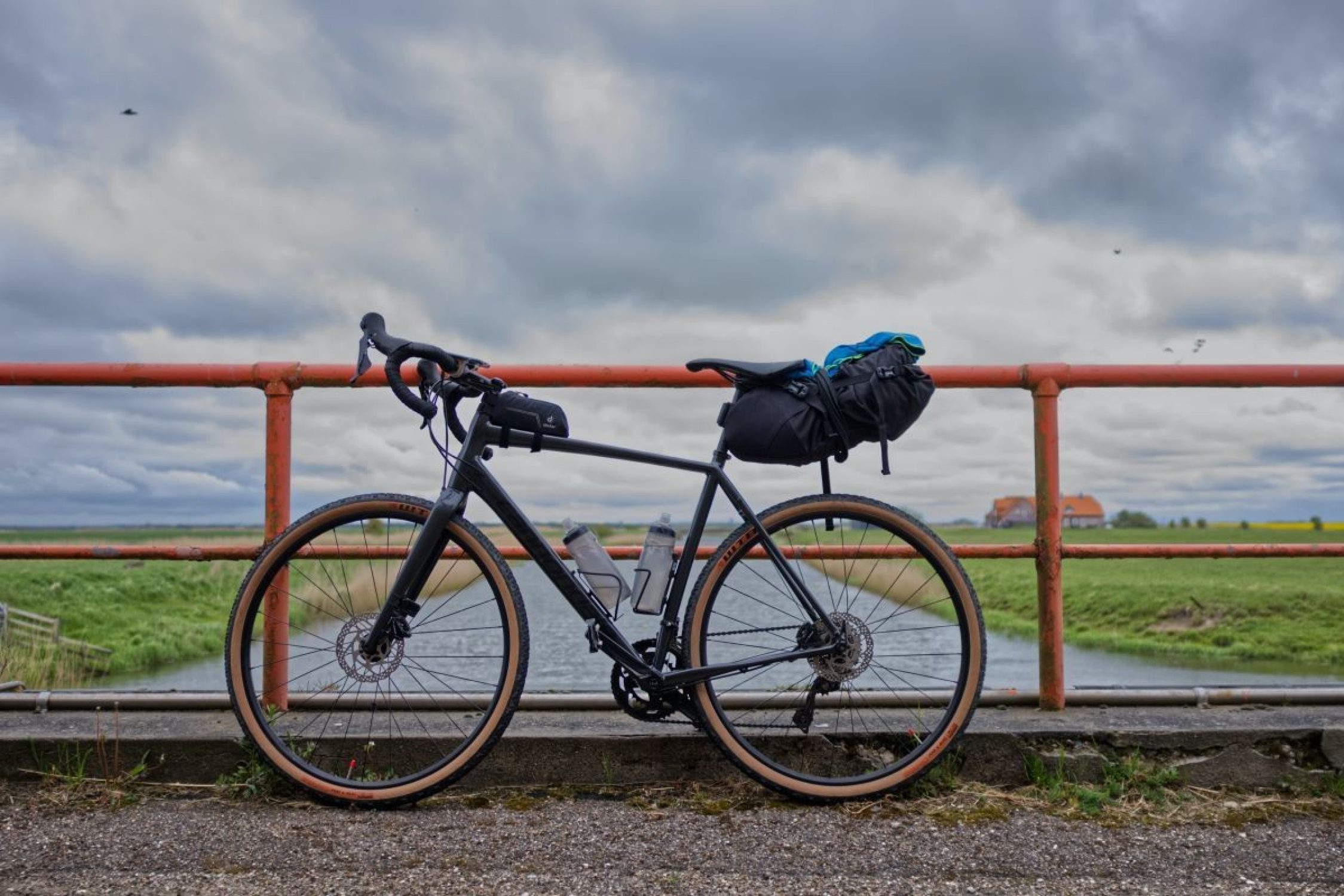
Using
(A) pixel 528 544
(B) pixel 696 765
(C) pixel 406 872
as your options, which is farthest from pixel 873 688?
(C) pixel 406 872

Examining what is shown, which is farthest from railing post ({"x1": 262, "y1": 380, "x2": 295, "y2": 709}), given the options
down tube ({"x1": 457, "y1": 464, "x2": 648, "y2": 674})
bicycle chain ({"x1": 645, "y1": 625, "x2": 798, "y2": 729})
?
bicycle chain ({"x1": 645, "y1": 625, "x2": 798, "y2": 729})

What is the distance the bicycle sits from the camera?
277 cm

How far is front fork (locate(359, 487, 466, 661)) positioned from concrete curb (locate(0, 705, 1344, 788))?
0.49 m

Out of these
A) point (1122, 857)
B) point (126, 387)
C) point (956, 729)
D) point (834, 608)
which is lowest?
point (1122, 857)

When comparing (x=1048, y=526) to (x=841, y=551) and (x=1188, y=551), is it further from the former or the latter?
(x=841, y=551)

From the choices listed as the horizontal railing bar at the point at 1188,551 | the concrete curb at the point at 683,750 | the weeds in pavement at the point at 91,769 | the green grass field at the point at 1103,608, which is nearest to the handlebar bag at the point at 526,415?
the concrete curb at the point at 683,750

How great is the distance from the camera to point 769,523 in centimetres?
290

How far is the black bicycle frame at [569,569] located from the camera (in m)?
2.77

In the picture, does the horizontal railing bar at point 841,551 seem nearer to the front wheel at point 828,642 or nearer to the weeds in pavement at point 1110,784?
the front wheel at point 828,642

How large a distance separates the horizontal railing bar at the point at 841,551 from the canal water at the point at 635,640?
12 centimetres

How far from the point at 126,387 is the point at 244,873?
68.6 inches

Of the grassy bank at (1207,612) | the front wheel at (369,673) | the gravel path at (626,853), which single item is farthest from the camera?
the grassy bank at (1207,612)

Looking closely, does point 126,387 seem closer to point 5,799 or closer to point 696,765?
point 5,799

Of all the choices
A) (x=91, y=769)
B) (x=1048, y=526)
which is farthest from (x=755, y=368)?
(x=91, y=769)
